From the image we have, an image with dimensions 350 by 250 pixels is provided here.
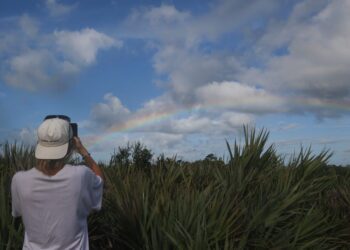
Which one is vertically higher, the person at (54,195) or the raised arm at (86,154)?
the raised arm at (86,154)

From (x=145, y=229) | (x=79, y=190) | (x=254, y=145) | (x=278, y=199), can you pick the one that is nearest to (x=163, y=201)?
(x=145, y=229)

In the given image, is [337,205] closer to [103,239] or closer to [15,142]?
[103,239]

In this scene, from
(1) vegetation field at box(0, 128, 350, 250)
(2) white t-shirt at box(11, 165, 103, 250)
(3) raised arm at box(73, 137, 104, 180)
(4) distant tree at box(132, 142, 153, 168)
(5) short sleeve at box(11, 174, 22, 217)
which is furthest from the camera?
(4) distant tree at box(132, 142, 153, 168)

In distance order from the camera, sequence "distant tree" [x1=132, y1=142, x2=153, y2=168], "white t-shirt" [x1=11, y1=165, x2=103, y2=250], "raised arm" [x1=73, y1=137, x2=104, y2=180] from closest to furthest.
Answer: "white t-shirt" [x1=11, y1=165, x2=103, y2=250], "raised arm" [x1=73, y1=137, x2=104, y2=180], "distant tree" [x1=132, y1=142, x2=153, y2=168]

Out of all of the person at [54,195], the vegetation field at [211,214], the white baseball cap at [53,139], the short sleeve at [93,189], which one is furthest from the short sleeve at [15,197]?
the vegetation field at [211,214]

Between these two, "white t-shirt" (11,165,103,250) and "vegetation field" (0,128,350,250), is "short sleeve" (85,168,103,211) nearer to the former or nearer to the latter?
"white t-shirt" (11,165,103,250)

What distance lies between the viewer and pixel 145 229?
601 cm

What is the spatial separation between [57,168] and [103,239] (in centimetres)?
333

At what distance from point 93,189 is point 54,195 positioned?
28 cm

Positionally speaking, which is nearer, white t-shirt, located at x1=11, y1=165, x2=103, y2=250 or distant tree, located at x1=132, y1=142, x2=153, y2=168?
white t-shirt, located at x1=11, y1=165, x2=103, y2=250

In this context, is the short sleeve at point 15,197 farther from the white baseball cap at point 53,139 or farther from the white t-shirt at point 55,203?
the white baseball cap at point 53,139

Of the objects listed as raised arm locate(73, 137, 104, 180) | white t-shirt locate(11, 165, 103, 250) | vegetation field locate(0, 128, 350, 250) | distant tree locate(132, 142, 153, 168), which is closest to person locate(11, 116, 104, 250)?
white t-shirt locate(11, 165, 103, 250)

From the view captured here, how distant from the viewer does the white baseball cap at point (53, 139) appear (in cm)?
359

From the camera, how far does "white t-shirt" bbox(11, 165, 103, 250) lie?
3555 mm
